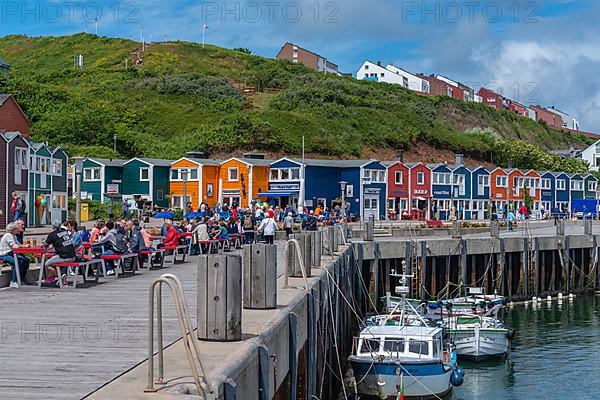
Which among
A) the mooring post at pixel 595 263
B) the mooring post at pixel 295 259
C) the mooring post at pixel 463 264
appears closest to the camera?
the mooring post at pixel 295 259

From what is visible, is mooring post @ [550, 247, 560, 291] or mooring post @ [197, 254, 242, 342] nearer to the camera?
mooring post @ [197, 254, 242, 342]

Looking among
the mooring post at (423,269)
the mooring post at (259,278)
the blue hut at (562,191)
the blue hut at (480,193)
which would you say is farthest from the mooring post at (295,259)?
the blue hut at (562,191)

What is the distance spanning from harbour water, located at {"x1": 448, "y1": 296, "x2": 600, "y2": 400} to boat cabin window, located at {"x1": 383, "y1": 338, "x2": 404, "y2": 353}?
2.30 metres

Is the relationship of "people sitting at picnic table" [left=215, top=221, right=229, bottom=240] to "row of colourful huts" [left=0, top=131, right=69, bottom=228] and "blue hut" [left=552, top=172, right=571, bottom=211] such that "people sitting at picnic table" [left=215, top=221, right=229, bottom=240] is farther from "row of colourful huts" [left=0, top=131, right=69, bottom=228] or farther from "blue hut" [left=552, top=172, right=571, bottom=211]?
"blue hut" [left=552, top=172, right=571, bottom=211]

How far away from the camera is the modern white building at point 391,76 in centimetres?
18162

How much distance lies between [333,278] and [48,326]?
36.2 feet

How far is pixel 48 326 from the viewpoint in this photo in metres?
11.8

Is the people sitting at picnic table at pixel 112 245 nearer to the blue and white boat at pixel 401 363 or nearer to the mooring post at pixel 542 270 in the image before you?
the blue and white boat at pixel 401 363

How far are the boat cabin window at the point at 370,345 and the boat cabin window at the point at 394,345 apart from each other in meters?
0.22

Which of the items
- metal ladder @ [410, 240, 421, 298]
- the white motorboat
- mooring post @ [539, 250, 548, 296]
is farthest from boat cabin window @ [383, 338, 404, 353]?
mooring post @ [539, 250, 548, 296]

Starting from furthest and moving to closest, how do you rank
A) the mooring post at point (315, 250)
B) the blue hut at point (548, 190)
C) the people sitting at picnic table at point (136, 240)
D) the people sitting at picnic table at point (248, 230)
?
the blue hut at point (548, 190)
the people sitting at picnic table at point (248, 230)
the people sitting at picnic table at point (136, 240)
the mooring post at point (315, 250)

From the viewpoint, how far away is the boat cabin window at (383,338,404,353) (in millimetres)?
22625

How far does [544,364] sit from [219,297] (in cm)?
2147

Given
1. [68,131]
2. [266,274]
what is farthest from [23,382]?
[68,131]
